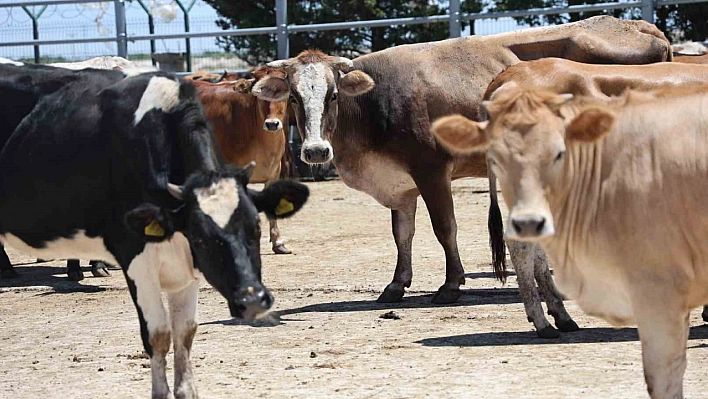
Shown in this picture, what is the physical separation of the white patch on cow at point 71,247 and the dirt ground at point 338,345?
2.71 ft

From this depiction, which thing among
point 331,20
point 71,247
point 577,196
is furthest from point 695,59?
point 331,20

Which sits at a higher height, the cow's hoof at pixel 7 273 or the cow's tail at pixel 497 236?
the cow's tail at pixel 497 236

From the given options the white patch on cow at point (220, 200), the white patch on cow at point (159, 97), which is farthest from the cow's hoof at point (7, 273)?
the white patch on cow at point (220, 200)

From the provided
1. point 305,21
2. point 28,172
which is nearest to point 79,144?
point 28,172

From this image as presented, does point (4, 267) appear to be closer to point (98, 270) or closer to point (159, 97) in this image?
point (98, 270)

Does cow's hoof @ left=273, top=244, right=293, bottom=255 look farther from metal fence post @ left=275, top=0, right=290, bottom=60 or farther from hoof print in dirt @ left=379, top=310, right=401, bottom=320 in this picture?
metal fence post @ left=275, top=0, right=290, bottom=60

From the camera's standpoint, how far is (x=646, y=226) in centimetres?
556

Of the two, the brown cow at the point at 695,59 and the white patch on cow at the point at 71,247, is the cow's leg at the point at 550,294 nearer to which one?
the white patch on cow at the point at 71,247

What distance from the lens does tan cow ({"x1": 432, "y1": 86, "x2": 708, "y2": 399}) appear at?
18.0 feet

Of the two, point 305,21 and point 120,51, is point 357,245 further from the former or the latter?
point 305,21

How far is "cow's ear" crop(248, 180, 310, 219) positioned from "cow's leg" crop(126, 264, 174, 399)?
0.75 metres

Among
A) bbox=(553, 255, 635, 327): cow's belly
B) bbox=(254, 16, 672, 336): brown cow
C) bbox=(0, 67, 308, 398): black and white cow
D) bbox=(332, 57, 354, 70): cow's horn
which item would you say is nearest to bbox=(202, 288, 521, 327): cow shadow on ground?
bbox=(254, 16, 672, 336): brown cow

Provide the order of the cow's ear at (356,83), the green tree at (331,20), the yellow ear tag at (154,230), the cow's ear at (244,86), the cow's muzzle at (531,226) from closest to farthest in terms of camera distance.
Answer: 1. the cow's muzzle at (531,226)
2. the yellow ear tag at (154,230)
3. the cow's ear at (356,83)
4. the cow's ear at (244,86)
5. the green tree at (331,20)

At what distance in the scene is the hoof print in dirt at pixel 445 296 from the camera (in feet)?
32.1
